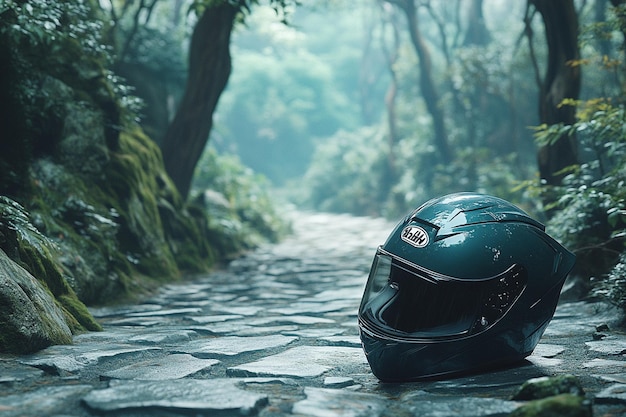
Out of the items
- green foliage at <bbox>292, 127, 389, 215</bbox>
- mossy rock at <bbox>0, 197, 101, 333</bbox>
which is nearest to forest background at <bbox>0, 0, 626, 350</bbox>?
mossy rock at <bbox>0, 197, 101, 333</bbox>

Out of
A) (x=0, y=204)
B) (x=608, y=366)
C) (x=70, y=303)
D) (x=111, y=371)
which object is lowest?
(x=608, y=366)

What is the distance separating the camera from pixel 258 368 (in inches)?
153

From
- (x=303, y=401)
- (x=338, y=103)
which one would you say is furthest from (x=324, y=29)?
(x=303, y=401)

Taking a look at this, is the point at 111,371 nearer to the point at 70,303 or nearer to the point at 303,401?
the point at 303,401

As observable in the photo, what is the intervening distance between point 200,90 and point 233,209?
4520 millimetres

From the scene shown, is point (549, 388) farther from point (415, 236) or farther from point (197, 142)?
point (197, 142)

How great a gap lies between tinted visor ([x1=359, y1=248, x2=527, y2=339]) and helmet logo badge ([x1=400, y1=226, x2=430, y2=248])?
12cm

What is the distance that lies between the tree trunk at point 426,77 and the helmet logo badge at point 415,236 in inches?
622

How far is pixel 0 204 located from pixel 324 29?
4582 centimetres

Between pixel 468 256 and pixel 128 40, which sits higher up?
pixel 128 40

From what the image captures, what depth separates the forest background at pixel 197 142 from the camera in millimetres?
6203

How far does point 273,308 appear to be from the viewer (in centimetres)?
669

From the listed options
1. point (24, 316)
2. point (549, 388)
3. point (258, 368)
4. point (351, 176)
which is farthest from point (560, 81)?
point (351, 176)

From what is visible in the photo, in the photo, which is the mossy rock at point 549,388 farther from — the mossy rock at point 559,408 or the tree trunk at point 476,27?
the tree trunk at point 476,27
